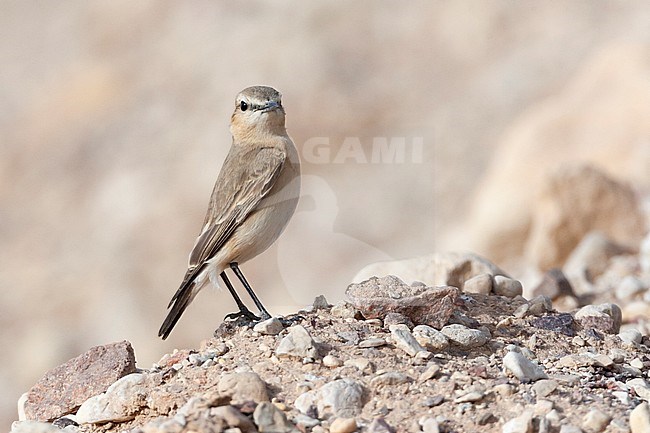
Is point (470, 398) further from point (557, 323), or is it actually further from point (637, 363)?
point (557, 323)

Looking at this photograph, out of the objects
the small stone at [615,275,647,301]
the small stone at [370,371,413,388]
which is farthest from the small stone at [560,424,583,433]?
the small stone at [615,275,647,301]

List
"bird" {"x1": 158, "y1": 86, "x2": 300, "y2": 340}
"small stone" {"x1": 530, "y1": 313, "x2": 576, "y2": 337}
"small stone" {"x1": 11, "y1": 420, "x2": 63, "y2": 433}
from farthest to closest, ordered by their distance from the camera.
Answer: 1. "bird" {"x1": 158, "y1": 86, "x2": 300, "y2": 340}
2. "small stone" {"x1": 530, "y1": 313, "x2": 576, "y2": 337}
3. "small stone" {"x1": 11, "y1": 420, "x2": 63, "y2": 433}

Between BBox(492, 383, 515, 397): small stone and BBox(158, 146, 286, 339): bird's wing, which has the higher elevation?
BBox(158, 146, 286, 339): bird's wing

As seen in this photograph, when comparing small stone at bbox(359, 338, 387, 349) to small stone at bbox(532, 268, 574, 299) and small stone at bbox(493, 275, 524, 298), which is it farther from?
small stone at bbox(532, 268, 574, 299)

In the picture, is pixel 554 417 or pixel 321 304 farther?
pixel 321 304

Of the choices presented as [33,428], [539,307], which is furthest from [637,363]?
[33,428]

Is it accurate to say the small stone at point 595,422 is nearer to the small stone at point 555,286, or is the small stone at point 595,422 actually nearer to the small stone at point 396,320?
the small stone at point 396,320

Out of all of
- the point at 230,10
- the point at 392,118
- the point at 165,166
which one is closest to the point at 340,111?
the point at 392,118

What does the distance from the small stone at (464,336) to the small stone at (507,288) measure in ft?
4.18

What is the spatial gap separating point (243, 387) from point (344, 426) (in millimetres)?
558

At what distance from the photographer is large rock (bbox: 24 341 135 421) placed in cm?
566

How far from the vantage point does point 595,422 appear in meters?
4.43

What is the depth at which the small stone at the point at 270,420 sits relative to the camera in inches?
169

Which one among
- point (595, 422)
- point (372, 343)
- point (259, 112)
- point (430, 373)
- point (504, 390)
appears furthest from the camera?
point (259, 112)
